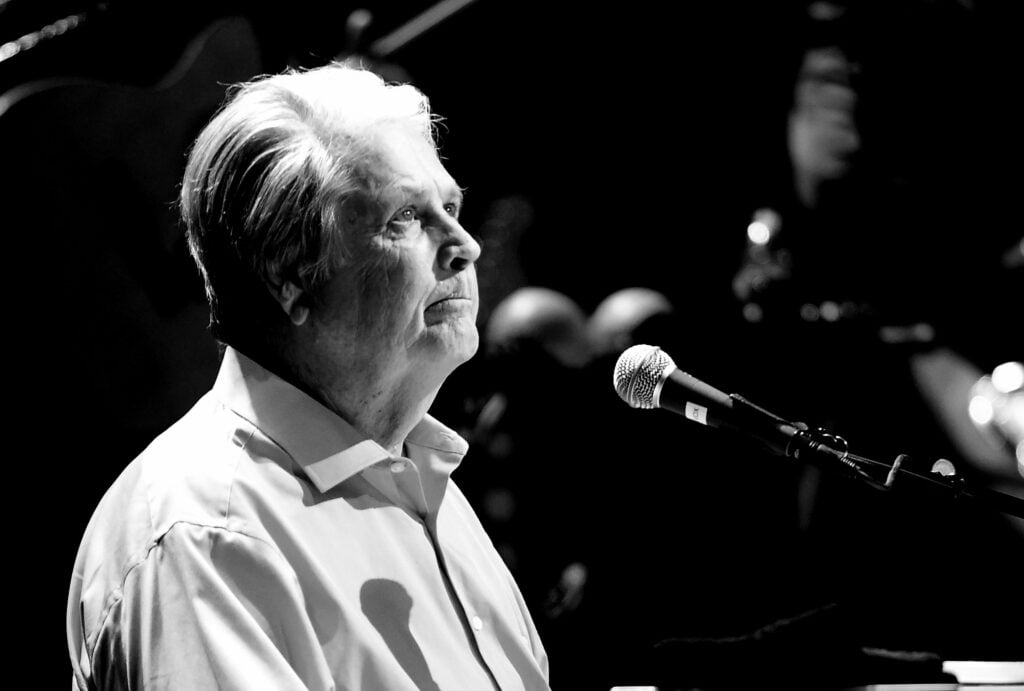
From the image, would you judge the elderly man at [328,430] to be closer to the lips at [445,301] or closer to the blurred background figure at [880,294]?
the lips at [445,301]

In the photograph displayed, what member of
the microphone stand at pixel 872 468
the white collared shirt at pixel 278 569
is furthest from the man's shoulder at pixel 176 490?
the microphone stand at pixel 872 468

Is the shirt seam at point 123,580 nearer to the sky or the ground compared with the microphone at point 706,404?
nearer to the ground

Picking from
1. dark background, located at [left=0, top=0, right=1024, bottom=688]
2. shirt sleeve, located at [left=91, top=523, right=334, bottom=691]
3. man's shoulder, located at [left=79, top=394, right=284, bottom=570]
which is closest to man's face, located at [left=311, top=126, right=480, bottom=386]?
man's shoulder, located at [left=79, top=394, right=284, bottom=570]

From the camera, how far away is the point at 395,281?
158 cm

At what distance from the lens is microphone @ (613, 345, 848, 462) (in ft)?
4.71

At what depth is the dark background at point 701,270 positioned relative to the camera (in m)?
3.33

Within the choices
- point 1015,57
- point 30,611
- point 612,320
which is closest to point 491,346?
point 612,320

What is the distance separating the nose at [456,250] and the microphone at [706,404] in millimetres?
328

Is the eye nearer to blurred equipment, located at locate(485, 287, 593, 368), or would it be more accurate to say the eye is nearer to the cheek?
the cheek

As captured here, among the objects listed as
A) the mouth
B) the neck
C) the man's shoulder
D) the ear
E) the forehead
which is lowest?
the man's shoulder

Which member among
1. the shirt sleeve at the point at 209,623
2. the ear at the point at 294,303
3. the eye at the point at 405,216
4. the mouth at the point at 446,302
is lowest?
the shirt sleeve at the point at 209,623

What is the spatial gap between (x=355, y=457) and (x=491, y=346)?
1865 millimetres

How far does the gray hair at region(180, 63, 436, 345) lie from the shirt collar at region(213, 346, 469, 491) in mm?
111

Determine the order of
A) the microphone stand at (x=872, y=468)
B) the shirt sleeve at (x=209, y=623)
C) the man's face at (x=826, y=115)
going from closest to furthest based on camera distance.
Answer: the shirt sleeve at (x=209, y=623), the microphone stand at (x=872, y=468), the man's face at (x=826, y=115)
